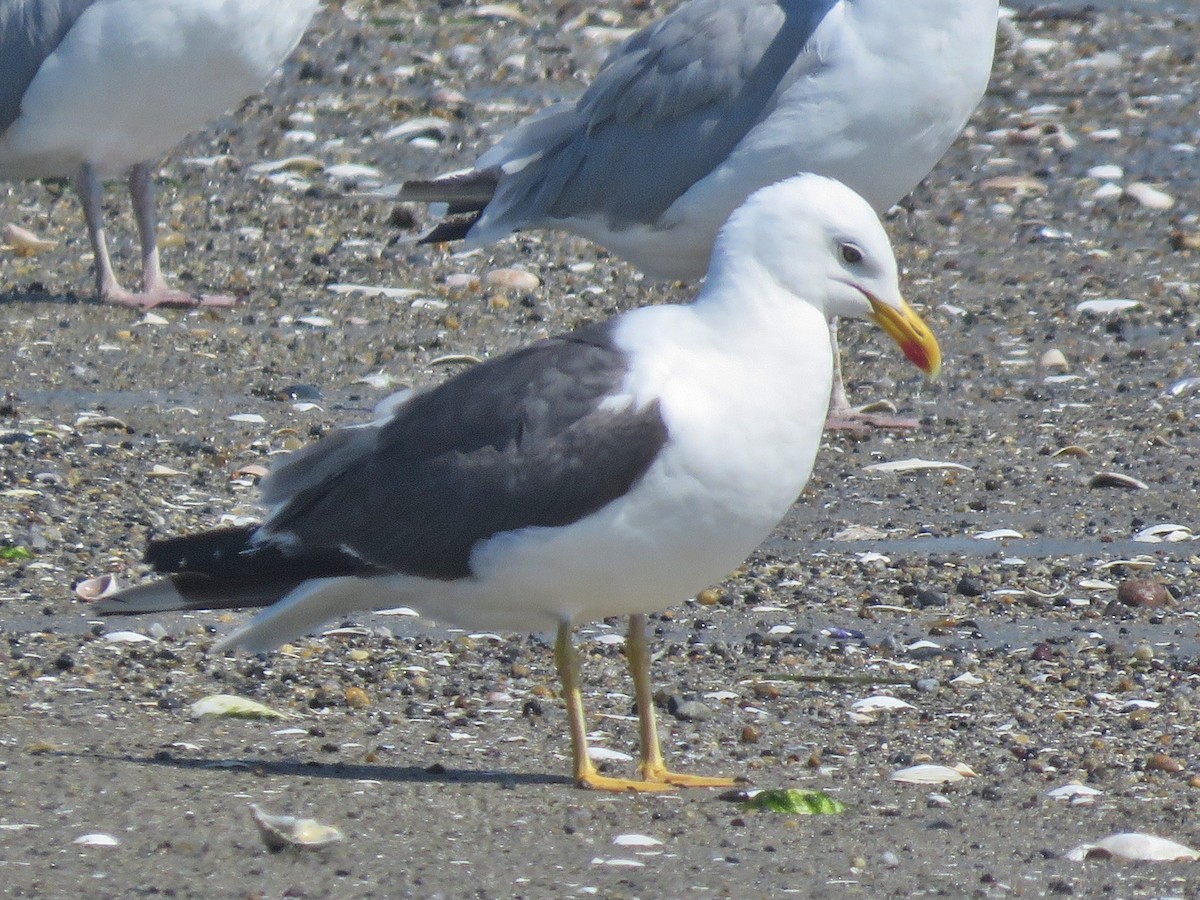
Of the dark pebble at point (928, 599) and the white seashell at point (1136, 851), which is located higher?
the dark pebble at point (928, 599)

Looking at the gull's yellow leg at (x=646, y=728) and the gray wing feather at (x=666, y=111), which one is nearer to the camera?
Answer: the gull's yellow leg at (x=646, y=728)

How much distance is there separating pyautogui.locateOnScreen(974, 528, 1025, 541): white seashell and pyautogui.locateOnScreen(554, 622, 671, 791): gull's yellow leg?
1.96 meters

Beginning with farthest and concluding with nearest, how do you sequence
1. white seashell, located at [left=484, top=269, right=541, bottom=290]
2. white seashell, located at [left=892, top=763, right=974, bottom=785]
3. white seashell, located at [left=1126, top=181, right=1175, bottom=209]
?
white seashell, located at [left=1126, top=181, right=1175, bottom=209]
white seashell, located at [left=484, top=269, right=541, bottom=290]
white seashell, located at [left=892, top=763, right=974, bottom=785]

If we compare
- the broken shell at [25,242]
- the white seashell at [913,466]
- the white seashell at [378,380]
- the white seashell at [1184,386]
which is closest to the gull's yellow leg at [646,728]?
the white seashell at [913,466]

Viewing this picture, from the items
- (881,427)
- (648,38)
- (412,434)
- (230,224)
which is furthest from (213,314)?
(412,434)

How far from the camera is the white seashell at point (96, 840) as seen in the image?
3615 millimetres

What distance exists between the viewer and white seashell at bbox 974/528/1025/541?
577 cm

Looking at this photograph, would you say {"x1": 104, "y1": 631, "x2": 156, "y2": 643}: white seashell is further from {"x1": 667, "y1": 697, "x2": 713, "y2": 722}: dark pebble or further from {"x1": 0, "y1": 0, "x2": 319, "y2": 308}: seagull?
{"x1": 0, "y1": 0, "x2": 319, "y2": 308}: seagull

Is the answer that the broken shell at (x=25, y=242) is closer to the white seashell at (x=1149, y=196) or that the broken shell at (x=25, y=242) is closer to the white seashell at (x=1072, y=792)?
the white seashell at (x=1149, y=196)

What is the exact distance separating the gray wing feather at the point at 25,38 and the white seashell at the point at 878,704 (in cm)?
464

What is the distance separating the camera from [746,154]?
6.56m

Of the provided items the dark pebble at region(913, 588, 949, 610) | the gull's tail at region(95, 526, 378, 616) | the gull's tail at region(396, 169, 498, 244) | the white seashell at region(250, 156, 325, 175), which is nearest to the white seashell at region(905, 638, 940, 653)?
the dark pebble at region(913, 588, 949, 610)

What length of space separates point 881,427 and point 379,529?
300 cm

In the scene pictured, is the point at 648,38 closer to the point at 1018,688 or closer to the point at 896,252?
the point at 896,252
